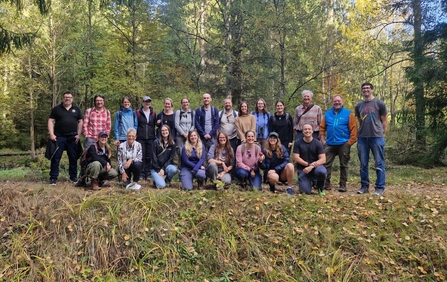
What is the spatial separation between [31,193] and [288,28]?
8619mm

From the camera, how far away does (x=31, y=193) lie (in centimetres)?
493

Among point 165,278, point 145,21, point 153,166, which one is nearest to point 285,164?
point 153,166

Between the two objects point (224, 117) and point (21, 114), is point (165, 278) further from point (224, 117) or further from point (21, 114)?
point (21, 114)

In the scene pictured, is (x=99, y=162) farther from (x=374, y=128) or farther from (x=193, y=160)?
(x=374, y=128)

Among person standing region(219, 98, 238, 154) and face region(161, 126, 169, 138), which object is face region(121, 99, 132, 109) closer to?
face region(161, 126, 169, 138)

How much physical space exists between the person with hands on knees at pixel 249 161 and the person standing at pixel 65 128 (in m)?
3.37

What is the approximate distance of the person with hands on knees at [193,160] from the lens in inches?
240

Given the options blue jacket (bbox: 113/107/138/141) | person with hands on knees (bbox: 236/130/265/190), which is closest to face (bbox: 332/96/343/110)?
person with hands on knees (bbox: 236/130/265/190)

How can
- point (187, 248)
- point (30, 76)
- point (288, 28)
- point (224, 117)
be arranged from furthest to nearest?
point (30, 76)
point (288, 28)
point (224, 117)
point (187, 248)

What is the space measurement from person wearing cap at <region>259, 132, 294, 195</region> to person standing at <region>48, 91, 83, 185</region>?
3829mm

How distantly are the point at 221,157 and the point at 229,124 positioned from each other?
0.88 metres

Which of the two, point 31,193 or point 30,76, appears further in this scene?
point 30,76

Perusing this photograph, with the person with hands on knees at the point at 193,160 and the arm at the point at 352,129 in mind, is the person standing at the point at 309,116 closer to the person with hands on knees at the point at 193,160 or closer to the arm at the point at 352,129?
the arm at the point at 352,129

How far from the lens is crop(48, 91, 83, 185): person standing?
625 centimetres
